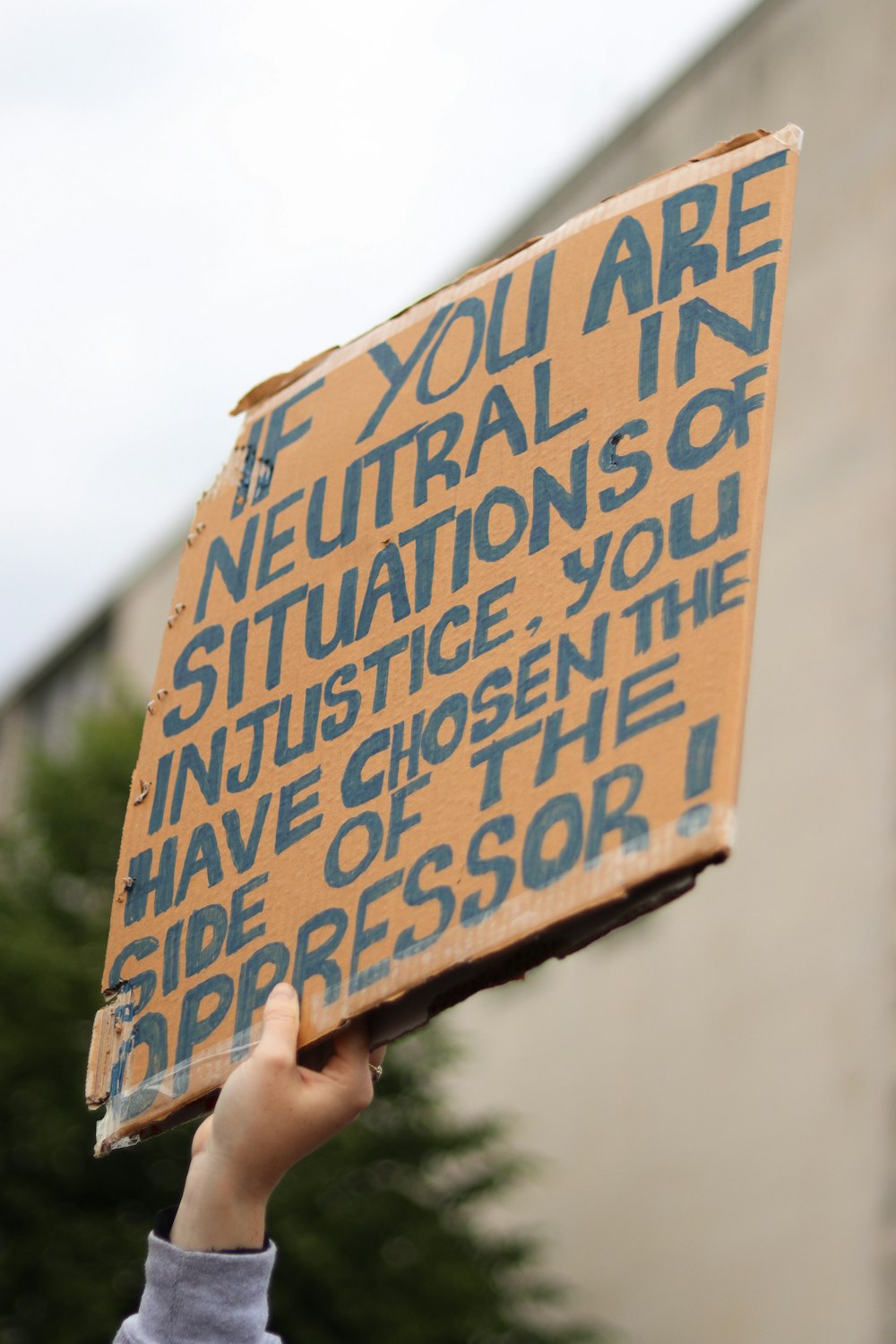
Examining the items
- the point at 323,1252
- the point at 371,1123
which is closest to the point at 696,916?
the point at 371,1123

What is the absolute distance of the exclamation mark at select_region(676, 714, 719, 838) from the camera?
1.32 meters

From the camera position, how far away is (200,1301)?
1.47m

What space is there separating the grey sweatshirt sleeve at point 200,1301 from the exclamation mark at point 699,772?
57 cm

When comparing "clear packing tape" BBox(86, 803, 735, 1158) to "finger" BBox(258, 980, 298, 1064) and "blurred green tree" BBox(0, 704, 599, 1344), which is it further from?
"blurred green tree" BBox(0, 704, 599, 1344)

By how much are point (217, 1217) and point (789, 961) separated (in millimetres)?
8017

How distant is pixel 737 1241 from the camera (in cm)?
906

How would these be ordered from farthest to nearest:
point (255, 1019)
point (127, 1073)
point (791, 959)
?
point (791, 959) → point (127, 1073) → point (255, 1019)

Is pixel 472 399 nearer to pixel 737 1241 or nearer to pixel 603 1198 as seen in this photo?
pixel 737 1241

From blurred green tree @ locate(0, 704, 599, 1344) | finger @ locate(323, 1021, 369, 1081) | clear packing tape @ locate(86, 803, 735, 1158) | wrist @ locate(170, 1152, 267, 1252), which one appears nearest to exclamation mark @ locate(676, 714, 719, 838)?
clear packing tape @ locate(86, 803, 735, 1158)

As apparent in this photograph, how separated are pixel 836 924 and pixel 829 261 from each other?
416 centimetres

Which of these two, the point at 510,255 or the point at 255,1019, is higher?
the point at 510,255

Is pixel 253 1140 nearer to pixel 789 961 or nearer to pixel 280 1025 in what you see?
pixel 280 1025

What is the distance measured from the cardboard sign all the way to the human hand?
0.06m

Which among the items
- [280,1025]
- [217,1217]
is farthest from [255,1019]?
[217,1217]
